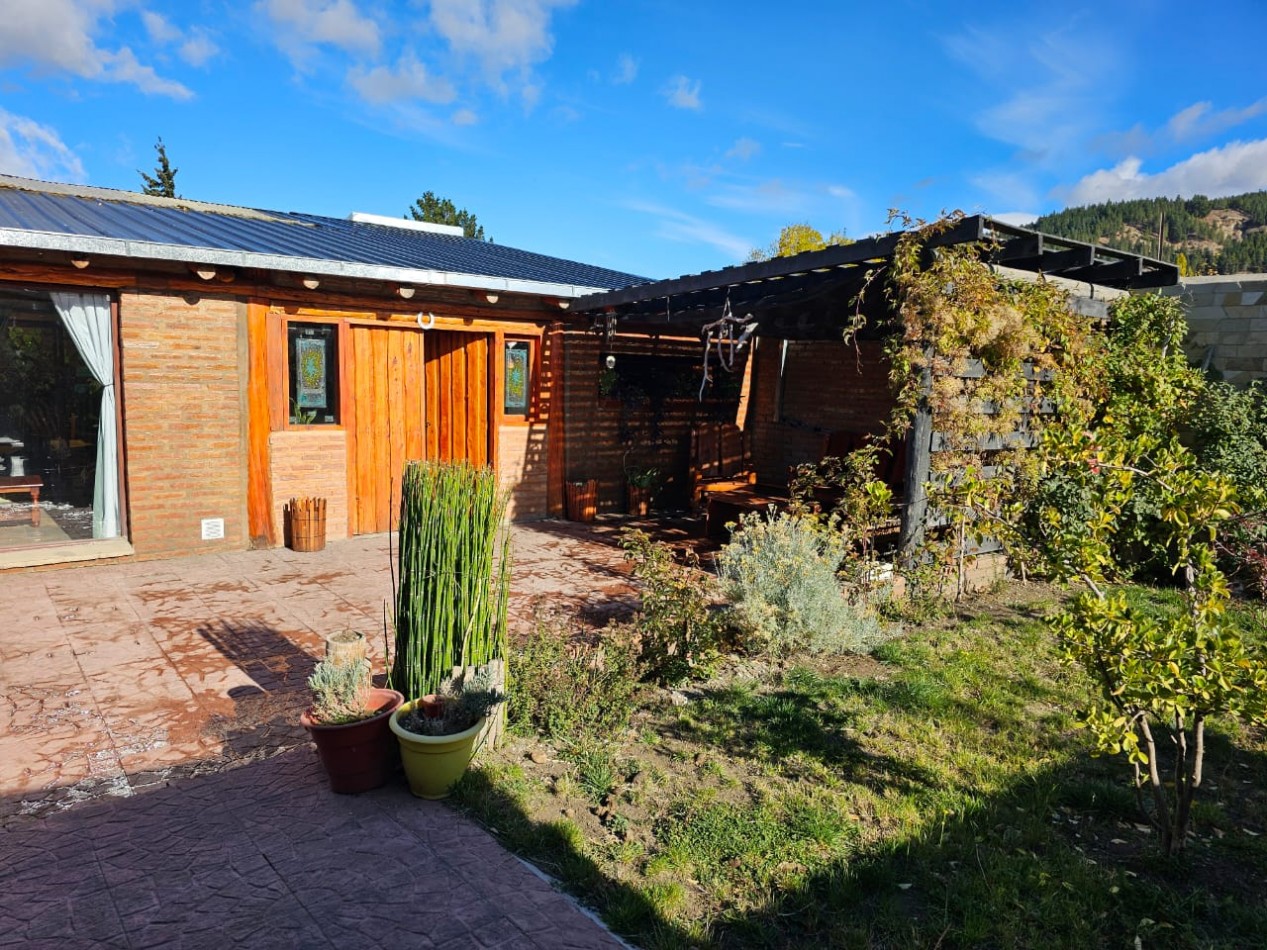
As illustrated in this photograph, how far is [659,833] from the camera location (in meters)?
2.93

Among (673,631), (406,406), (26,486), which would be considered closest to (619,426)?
(406,406)

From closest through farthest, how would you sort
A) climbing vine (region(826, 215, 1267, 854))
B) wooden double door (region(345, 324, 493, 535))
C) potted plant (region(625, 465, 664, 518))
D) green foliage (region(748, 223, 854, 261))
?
1. climbing vine (region(826, 215, 1267, 854))
2. wooden double door (region(345, 324, 493, 535))
3. potted plant (region(625, 465, 664, 518))
4. green foliage (region(748, 223, 854, 261))

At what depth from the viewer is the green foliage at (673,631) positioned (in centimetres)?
449

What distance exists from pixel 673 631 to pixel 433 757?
5.97 feet

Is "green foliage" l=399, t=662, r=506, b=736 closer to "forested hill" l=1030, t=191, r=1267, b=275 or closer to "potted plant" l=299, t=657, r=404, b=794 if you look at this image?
"potted plant" l=299, t=657, r=404, b=794

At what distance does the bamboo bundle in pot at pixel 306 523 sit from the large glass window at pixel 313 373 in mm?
858

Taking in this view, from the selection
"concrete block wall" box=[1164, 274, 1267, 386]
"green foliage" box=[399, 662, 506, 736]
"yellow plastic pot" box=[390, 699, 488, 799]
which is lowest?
"yellow plastic pot" box=[390, 699, 488, 799]

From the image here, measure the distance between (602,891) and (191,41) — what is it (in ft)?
47.6

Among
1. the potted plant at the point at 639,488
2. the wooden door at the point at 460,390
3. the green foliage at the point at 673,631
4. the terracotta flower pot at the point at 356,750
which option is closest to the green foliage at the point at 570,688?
the green foliage at the point at 673,631

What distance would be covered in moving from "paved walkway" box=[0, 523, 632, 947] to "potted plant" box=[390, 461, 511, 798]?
46 cm

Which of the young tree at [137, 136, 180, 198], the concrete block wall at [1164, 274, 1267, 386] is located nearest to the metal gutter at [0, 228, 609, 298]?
the concrete block wall at [1164, 274, 1267, 386]

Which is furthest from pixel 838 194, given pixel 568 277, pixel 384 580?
pixel 384 580

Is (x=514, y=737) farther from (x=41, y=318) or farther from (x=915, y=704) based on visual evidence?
(x=41, y=318)

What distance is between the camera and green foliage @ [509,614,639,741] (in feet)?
12.4
